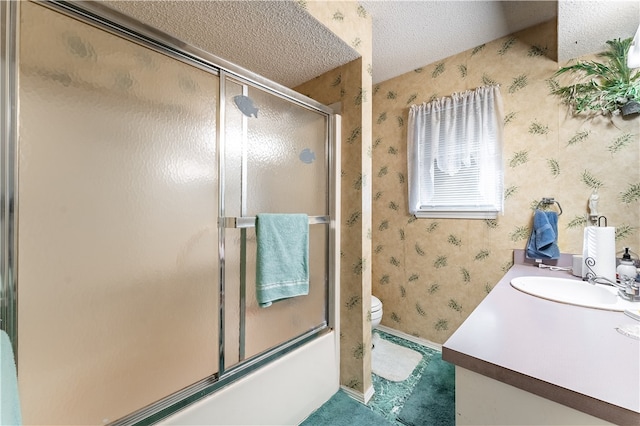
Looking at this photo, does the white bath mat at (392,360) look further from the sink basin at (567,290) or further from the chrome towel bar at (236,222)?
the chrome towel bar at (236,222)

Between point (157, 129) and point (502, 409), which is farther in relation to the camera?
point (157, 129)

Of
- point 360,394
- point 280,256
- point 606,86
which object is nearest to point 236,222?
point 280,256

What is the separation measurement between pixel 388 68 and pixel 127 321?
7.75 ft

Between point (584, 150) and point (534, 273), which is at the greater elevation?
point (584, 150)

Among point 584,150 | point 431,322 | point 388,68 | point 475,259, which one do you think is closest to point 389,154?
point 388,68

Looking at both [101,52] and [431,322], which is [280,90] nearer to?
[101,52]

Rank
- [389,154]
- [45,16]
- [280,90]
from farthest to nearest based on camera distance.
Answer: [389,154], [280,90], [45,16]

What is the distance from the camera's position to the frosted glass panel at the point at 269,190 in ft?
3.97

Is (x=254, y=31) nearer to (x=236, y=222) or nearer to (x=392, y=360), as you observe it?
(x=236, y=222)

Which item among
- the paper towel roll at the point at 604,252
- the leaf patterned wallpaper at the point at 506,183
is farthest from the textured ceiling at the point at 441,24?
the paper towel roll at the point at 604,252

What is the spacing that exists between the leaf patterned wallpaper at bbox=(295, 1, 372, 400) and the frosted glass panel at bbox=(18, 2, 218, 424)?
0.80 m

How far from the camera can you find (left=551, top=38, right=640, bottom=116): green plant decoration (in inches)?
55.1

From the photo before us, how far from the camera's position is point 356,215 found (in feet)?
5.26

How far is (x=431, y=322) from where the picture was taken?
2.12 meters
